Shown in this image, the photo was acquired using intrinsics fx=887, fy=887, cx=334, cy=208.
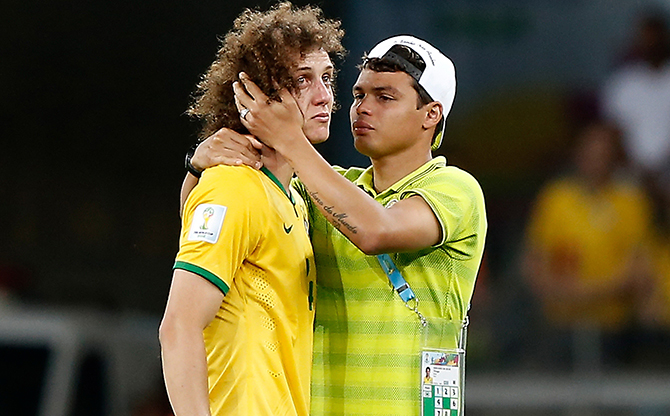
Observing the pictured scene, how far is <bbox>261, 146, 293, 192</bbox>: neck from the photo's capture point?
80.5 inches

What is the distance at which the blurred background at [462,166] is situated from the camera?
4957 mm

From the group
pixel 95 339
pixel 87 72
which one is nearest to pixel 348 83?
pixel 87 72

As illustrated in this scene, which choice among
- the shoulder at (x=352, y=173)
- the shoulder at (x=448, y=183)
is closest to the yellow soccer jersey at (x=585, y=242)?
the shoulder at (x=352, y=173)

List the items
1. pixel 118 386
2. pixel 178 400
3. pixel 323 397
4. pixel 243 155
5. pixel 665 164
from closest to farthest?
pixel 178 400 → pixel 243 155 → pixel 323 397 → pixel 118 386 → pixel 665 164

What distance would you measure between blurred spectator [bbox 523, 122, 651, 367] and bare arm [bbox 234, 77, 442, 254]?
363 centimetres

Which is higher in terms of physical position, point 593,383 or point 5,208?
point 5,208

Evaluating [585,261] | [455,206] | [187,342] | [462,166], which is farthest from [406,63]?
[585,261]

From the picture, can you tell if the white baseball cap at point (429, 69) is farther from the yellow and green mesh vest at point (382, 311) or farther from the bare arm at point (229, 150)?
the bare arm at point (229, 150)

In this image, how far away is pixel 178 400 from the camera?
5.59ft

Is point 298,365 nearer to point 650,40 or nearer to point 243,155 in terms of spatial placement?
point 243,155

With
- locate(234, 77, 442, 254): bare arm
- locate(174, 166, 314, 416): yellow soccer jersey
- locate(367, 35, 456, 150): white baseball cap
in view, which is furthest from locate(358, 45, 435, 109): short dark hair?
locate(174, 166, 314, 416): yellow soccer jersey

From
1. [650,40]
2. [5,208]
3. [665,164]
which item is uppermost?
[650,40]

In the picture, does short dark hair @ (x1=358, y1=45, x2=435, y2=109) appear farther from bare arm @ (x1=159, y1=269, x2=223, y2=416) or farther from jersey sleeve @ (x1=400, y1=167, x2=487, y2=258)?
bare arm @ (x1=159, y1=269, x2=223, y2=416)

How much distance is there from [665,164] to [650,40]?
82 cm
